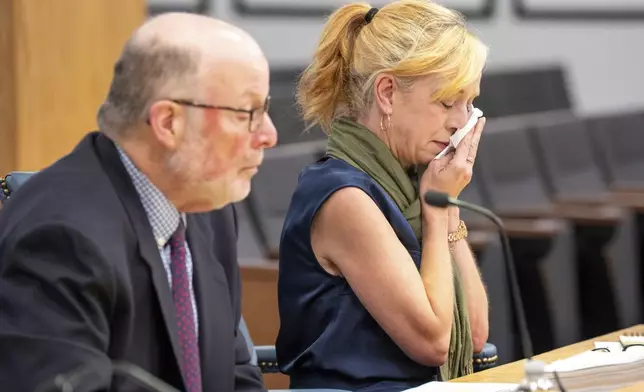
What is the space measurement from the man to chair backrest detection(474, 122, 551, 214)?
8.94ft

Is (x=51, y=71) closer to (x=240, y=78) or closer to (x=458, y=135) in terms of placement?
(x=458, y=135)

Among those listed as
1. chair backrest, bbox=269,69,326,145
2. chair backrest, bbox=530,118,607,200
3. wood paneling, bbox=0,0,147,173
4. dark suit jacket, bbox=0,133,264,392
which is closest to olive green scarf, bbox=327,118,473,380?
dark suit jacket, bbox=0,133,264,392

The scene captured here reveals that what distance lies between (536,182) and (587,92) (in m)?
2.73

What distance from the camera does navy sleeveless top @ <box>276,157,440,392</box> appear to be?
2201 millimetres

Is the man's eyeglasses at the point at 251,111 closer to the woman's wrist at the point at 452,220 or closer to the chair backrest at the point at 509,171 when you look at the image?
the woman's wrist at the point at 452,220

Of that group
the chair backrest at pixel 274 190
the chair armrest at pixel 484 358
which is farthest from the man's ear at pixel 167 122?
the chair backrest at pixel 274 190

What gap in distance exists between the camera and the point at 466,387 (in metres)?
1.88

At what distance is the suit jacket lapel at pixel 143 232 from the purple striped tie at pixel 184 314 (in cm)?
4

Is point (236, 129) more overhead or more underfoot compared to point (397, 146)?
more overhead

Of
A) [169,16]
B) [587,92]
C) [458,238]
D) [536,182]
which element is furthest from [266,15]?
[169,16]

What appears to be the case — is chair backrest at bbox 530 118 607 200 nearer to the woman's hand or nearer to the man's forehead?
the woman's hand

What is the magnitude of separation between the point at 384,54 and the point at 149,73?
736 millimetres

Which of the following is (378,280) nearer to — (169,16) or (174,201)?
(174,201)

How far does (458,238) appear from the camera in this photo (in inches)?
95.0
